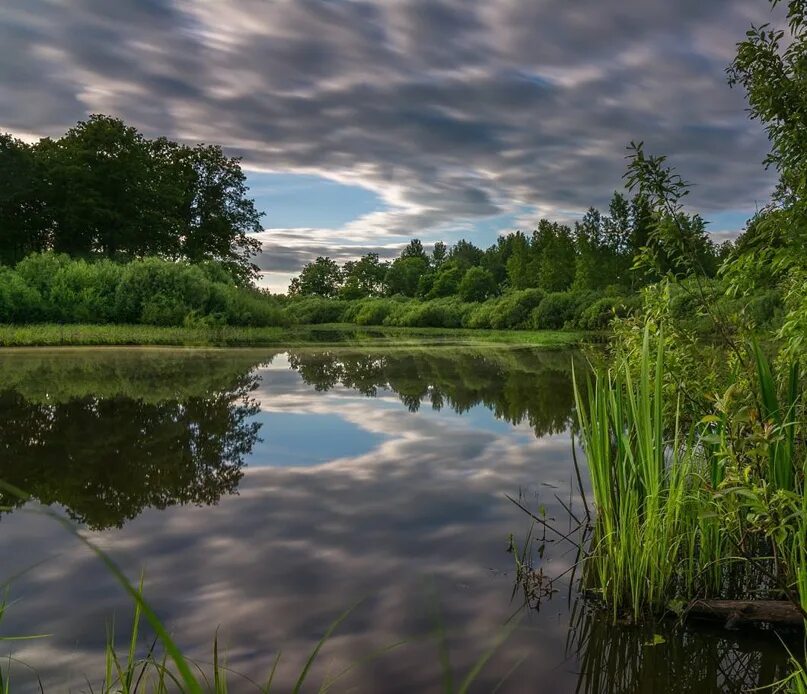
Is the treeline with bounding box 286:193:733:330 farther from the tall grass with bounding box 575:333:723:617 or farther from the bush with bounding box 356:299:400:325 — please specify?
the tall grass with bounding box 575:333:723:617

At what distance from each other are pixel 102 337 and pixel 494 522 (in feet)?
71.9

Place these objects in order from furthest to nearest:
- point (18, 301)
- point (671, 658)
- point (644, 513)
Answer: point (18, 301) < point (644, 513) < point (671, 658)

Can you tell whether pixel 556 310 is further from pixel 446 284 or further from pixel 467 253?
pixel 467 253

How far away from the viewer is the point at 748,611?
→ 4.00 m

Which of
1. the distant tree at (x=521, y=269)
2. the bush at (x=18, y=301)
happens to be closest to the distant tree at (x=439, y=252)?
the distant tree at (x=521, y=269)

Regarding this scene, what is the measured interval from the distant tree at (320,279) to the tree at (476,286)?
38.0 m

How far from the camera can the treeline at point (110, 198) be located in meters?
40.9

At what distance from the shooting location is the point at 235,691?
3.42m

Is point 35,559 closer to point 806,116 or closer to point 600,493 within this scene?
point 600,493

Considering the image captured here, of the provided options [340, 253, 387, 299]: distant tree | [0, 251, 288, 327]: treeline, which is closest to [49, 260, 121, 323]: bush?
[0, 251, 288, 327]: treeline

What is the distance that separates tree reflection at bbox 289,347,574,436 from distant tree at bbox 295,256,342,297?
75.1m

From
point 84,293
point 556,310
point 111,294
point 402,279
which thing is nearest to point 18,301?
point 84,293

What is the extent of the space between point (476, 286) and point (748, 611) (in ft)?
200

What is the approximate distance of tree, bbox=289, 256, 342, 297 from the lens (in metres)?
101
